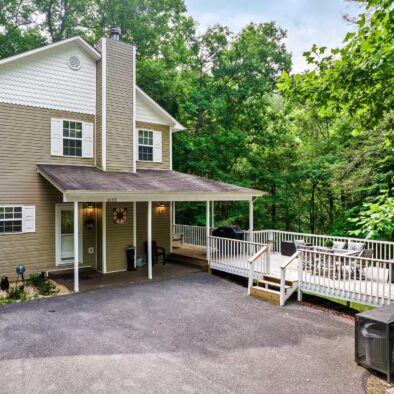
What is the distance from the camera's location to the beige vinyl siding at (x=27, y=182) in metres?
10.1

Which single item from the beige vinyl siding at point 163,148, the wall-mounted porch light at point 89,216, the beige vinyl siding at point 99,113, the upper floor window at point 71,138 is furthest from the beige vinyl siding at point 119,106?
the wall-mounted porch light at point 89,216

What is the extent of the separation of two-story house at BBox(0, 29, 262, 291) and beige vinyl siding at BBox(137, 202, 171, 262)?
0.19 ft

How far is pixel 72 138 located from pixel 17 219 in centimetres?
327

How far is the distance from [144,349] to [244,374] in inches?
72.5

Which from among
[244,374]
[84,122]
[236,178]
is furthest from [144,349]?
[236,178]

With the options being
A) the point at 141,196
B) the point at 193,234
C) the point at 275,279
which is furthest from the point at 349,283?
the point at 193,234

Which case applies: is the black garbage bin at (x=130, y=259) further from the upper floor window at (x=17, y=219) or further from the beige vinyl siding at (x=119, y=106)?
the upper floor window at (x=17, y=219)

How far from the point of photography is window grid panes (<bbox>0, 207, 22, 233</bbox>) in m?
10.0

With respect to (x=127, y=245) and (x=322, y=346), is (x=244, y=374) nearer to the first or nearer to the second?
(x=322, y=346)

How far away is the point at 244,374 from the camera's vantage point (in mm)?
5059

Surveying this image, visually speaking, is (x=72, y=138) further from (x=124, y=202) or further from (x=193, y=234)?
(x=193, y=234)

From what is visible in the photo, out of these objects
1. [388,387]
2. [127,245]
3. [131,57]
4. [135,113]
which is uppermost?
[131,57]

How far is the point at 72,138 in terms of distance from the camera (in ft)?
37.7

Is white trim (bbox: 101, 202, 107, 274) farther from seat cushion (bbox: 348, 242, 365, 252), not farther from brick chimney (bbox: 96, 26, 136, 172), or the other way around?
seat cushion (bbox: 348, 242, 365, 252)
